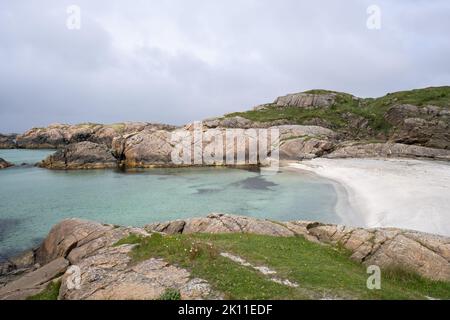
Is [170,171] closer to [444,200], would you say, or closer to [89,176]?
[89,176]

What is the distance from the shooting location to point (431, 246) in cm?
2367

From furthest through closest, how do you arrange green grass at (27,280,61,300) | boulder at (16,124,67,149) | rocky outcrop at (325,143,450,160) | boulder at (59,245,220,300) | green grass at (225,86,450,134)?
boulder at (16,124,67,149) → green grass at (225,86,450,134) → rocky outcrop at (325,143,450,160) → green grass at (27,280,61,300) → boulder at (59,245,220,300)

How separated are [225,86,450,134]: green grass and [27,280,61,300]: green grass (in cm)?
11936

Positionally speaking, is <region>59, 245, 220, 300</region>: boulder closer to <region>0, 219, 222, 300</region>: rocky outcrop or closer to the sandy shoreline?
<region>0, 219, 222, 300</region>: rocky outcrop

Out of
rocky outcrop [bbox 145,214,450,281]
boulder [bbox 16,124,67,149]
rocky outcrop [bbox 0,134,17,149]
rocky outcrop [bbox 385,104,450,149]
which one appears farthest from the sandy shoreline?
rocky outcrop [bbox 0,134,17,149]

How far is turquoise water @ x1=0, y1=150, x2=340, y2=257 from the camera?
4203 centimetres

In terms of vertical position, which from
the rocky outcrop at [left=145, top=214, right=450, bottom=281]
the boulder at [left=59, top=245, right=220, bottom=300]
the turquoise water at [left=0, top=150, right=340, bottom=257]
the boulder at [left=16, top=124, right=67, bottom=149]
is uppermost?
the boulder at [left=16, top=124, right=67, bottom=149]

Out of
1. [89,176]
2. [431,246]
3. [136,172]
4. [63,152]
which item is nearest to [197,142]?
[136,172]

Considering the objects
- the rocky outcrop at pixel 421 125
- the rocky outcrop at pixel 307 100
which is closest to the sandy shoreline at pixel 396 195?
the rocky outcrop at pixel 421 125

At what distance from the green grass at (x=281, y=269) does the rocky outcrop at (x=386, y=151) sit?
72996 mm

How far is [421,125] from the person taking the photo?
321 feet

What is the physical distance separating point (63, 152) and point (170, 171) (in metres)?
37.6

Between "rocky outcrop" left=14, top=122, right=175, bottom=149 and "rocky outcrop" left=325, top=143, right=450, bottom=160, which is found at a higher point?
"rocky outcrop" left=14, top=122, right=175, bottom=149

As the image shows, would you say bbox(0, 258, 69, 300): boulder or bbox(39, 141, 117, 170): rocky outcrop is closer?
bbox(0, 258, 69, 300): boulder
